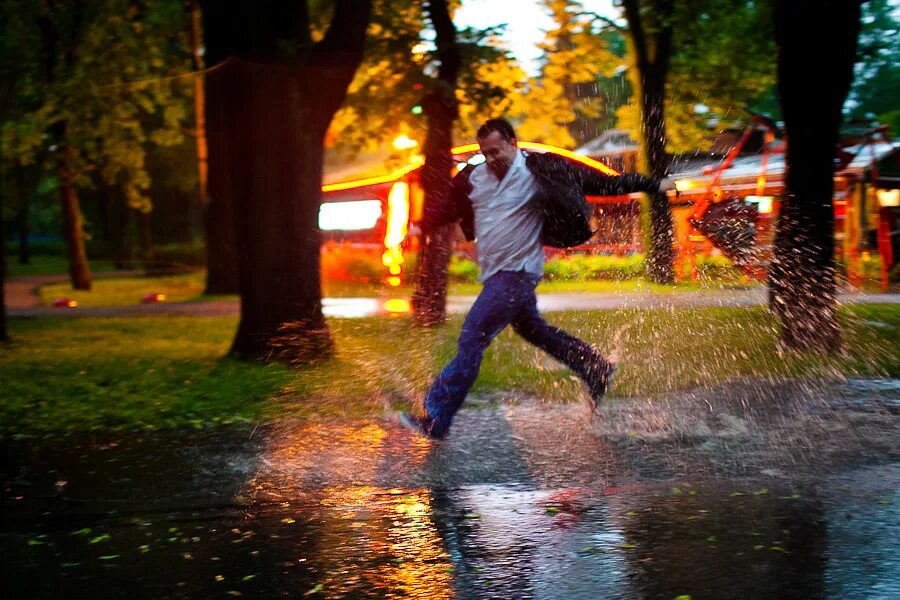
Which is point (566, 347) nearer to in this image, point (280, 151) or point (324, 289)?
point (280, 151)

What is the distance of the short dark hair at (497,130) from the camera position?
6.62 meters

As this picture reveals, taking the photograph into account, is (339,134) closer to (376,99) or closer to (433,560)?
(376,99)

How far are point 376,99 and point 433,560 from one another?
12.2m

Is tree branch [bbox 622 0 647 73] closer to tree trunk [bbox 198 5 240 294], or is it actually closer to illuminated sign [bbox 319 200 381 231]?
tree trunk [bbox 198 5 240 294]

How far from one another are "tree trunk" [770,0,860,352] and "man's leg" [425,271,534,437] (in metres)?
4.91

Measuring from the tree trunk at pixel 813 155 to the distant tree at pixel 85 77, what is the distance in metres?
13.4

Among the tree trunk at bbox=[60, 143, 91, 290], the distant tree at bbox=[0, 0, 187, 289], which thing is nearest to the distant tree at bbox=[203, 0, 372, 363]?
the distant tree at bbox=[0, 0, 187, 289]

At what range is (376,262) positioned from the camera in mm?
27875

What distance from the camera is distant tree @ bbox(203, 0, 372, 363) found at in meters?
11.0

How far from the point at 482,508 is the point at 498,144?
90.6 inches

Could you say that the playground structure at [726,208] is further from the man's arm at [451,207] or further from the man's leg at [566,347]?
the man's leg at [566,347]

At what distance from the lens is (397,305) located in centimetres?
1928

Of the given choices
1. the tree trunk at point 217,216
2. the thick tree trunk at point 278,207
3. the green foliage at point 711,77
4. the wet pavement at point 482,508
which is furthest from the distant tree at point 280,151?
the green foliage at point 711,77

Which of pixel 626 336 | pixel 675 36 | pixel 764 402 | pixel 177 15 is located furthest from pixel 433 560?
pixel 177 15
